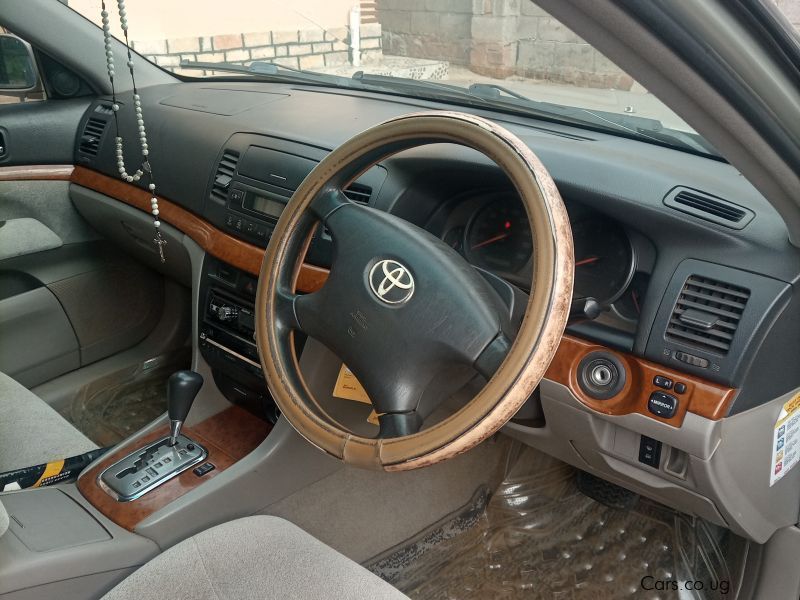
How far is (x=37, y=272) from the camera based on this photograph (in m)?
2.24

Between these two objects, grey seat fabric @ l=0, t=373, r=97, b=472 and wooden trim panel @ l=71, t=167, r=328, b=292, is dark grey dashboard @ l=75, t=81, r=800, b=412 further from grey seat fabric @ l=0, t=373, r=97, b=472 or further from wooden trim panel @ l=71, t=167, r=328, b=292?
grey seat fabric @ l=0, t=373, r=97, b=472

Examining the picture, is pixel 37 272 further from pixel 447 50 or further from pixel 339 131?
pixel 447 50

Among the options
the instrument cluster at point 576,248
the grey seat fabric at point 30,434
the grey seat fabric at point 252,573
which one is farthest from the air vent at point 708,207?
the grey seat fabric at point 30,434

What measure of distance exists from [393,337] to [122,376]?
5.15 feet

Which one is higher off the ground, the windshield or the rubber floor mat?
the windshield

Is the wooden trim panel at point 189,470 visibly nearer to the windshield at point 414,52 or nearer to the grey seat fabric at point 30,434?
the grey seat fabric at point 30,434

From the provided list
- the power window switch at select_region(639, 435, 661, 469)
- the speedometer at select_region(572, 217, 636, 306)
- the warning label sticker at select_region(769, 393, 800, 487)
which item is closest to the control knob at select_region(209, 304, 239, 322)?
the speedometer at select_region(572, 217, 636, 306)

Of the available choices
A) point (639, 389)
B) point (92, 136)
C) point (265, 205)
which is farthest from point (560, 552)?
point (92, 136)

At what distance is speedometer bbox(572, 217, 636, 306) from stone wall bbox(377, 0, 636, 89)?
253 mm

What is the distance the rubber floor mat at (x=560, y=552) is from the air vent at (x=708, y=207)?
0.87 metres

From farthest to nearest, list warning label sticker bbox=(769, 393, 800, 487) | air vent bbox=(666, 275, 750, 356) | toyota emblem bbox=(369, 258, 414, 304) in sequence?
warning label sticker bbox=(769, 393, 800, 487) < air vent bbox=(666, 275, 750, 356) < toyota emblem bbox=(369, 258, 414, 304)

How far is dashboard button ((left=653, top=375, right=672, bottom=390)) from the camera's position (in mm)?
1259

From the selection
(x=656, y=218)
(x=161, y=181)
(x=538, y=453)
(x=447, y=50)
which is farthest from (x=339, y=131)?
(x=538, y=453)

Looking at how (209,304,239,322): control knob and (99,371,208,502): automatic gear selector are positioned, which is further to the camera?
(209,304,239,322): control knob
